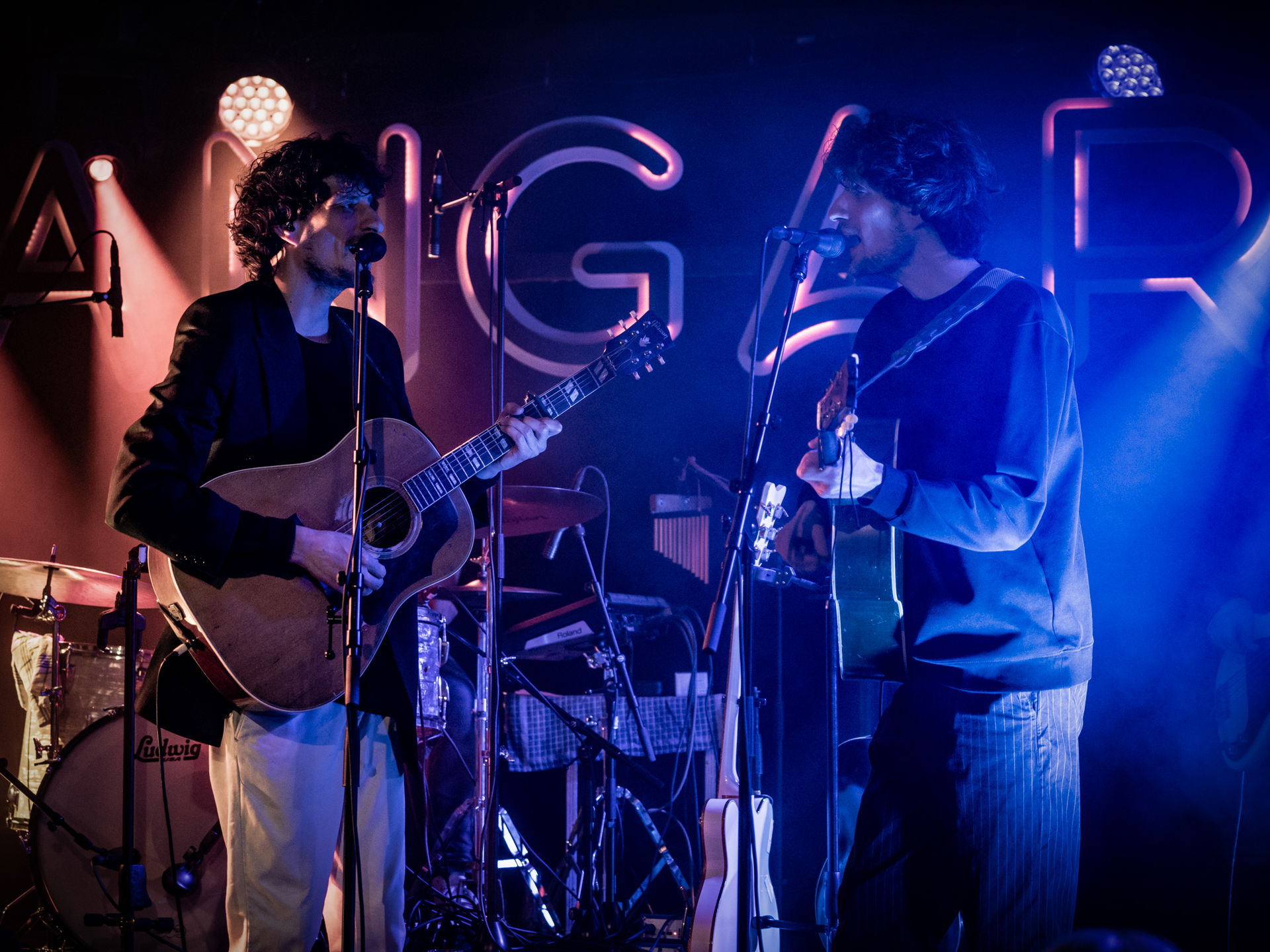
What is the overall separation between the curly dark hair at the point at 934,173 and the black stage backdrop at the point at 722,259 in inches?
78.5

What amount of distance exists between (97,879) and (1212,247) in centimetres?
597

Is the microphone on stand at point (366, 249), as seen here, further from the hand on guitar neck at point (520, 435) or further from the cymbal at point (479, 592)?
the cymbal at point (479, 592)

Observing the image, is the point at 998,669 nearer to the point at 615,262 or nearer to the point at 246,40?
the point at 615,262

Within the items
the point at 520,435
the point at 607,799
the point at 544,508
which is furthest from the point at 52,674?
the point at 520,435

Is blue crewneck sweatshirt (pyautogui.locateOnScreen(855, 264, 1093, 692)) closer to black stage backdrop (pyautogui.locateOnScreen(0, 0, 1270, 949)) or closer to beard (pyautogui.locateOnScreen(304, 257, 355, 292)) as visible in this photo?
beard (pyautogui.locateOnScreen(304, 257, 355, 292))

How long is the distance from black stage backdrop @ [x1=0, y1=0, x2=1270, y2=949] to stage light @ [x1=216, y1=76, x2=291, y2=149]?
0.34ft

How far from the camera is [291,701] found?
277 cm

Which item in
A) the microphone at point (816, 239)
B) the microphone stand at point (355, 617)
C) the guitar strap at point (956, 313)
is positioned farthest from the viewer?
the microphone at point (816, 239)

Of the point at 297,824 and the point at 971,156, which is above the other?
the point at 971,156

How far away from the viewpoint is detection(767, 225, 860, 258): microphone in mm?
2887

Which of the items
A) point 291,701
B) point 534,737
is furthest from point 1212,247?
point 291,701

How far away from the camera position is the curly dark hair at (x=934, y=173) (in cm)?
304

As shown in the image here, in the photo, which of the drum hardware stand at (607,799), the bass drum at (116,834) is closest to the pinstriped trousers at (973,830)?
the drum hardware stand at (607,799)

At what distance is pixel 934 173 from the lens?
3043mm
